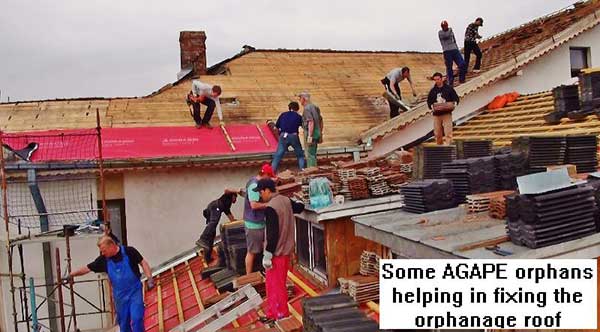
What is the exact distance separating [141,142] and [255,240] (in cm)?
546

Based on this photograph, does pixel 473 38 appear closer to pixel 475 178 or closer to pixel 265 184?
pixel 475 178

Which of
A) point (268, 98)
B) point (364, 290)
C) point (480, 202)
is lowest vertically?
point (364, 290)

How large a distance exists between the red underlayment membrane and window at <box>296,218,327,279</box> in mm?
3893

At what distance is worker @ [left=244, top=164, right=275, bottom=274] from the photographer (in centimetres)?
809

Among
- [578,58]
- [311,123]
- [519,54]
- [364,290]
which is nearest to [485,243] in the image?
[364,290]

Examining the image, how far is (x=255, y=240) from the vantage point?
8.55 meters

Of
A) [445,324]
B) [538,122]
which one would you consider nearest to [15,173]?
[445,324]

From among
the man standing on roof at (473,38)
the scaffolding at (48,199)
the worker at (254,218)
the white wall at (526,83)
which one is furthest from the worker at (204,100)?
the man standing on roof at (473,38)

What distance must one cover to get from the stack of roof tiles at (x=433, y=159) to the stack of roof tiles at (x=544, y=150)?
139 centimetres

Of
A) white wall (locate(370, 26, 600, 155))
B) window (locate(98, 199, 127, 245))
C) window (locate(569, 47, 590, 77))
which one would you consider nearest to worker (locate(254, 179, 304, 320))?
window (locate(98, 199, 127, 245))

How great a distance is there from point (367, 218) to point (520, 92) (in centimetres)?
922

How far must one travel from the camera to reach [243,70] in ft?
61.3

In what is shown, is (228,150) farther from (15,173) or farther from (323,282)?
(323,282)

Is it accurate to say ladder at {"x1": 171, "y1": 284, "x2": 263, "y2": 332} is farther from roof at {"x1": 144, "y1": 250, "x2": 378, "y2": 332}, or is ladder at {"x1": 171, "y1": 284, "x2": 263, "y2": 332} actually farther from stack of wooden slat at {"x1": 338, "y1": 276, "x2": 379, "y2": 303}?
stack of wooden slat at {"x1": 338, "y1": 276, "x2": 379, "y2": 303}
